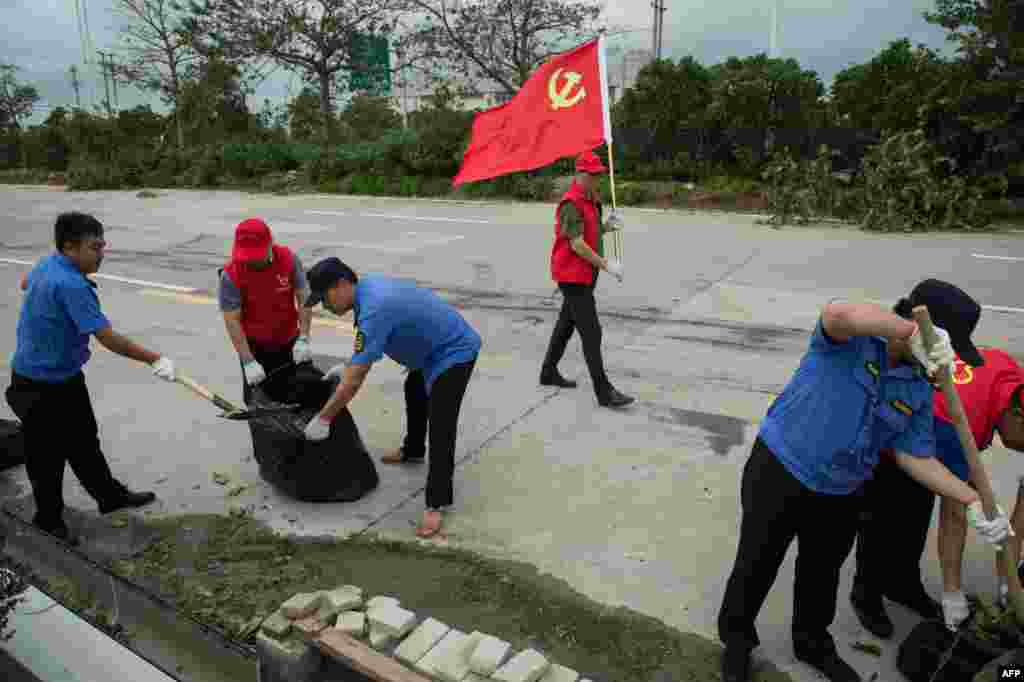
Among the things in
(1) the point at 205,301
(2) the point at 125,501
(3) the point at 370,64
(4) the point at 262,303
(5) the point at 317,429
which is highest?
(3) the point at 370,64

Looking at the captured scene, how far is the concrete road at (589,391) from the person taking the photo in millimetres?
3795

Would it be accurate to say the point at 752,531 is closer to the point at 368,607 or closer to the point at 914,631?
the point at 914,631

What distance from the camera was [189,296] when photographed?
934 centimetres

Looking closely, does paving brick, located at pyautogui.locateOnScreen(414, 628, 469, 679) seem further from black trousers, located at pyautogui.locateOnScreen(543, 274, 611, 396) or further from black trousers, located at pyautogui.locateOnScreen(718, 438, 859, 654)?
black trousers, located at pyautogui.locateOnScreen(543, 274, 611, 396)

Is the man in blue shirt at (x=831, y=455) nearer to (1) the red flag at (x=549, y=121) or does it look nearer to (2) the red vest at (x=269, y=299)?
(2) the red vest at (x=269, y=299)

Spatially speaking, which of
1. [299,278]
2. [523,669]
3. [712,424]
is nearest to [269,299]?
[299,278]

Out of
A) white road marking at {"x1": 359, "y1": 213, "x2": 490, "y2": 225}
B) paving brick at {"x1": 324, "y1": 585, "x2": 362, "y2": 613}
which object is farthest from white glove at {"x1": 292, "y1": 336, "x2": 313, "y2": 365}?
white road marking at {"x1": 359, "y1": 213, "x2": 490, "y2": 225}

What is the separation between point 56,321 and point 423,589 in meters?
2.16

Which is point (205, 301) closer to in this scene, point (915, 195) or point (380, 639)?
point (380, 639)

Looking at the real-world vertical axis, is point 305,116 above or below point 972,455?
above

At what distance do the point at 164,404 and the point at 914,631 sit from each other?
16.8ft

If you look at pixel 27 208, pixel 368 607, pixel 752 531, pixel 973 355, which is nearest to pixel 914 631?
pixel 752 531

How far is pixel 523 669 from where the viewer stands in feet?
8.47

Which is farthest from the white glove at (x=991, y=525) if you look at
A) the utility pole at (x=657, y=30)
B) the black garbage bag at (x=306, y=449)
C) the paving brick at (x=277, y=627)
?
the utility pole at (x=657, y=30)
